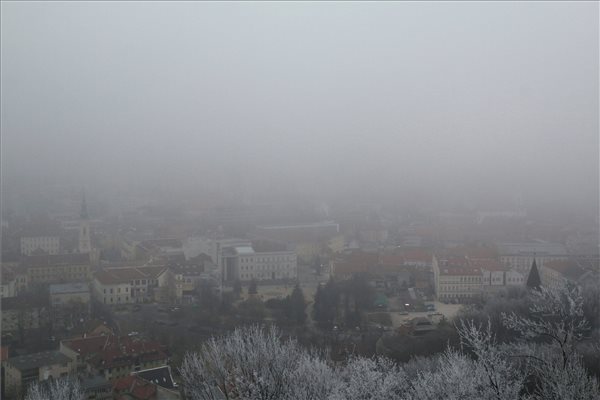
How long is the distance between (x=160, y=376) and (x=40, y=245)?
6.89 metres

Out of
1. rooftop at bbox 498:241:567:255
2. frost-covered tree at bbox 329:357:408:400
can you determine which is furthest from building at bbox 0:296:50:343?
rooftop at bbox 498:241:567:255

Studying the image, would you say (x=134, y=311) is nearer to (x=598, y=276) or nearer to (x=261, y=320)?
(x=261, y=320)

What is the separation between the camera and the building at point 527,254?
1119 cm

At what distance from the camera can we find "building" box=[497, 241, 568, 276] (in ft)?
36.7

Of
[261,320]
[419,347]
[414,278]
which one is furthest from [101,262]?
[419,347]

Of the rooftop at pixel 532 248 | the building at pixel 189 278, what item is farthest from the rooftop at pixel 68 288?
the rooftop at pixel 532 248

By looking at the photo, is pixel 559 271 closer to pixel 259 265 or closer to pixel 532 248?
pixel 532 248

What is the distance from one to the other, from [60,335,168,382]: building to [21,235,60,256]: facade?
495cm

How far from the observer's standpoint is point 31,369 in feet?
18.9

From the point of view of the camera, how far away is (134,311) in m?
8.45

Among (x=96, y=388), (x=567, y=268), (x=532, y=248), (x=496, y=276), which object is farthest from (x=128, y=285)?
(x=532, y=248)

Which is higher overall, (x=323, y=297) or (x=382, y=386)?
(x=382, y=386)

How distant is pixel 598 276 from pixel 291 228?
6.91 m

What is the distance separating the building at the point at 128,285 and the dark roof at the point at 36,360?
256 centimetres
